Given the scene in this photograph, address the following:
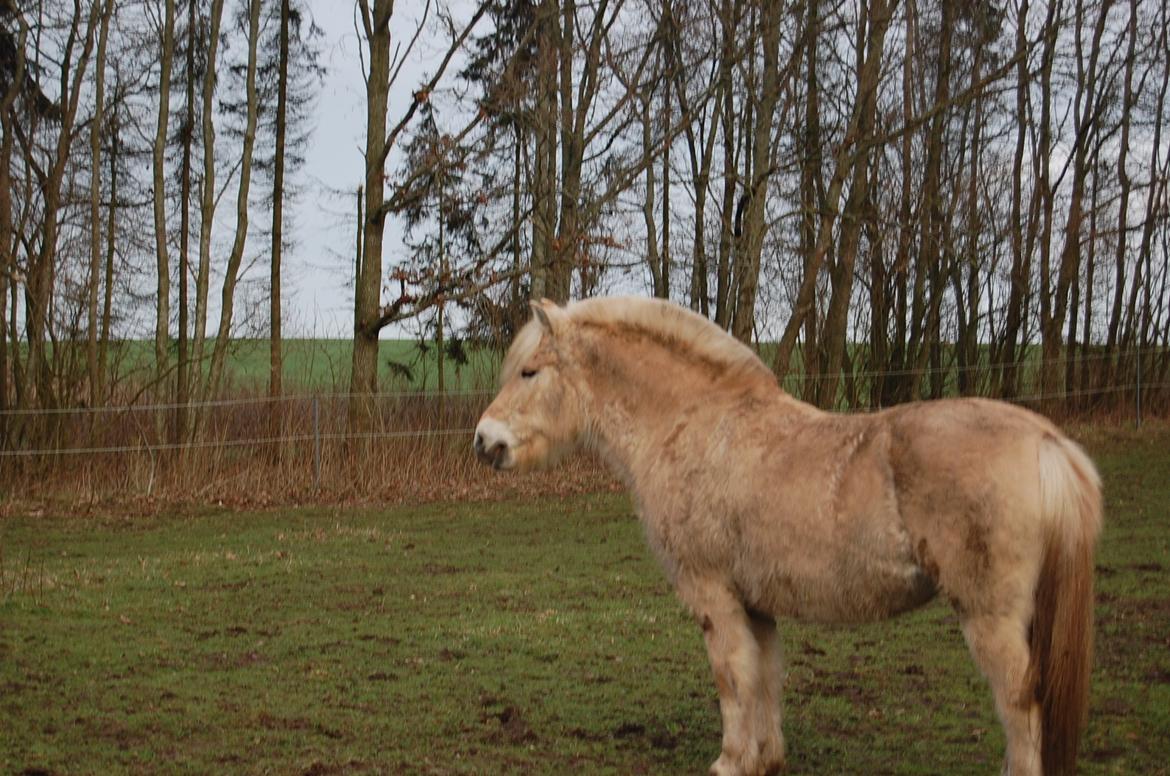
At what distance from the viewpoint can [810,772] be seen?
490 centimetres

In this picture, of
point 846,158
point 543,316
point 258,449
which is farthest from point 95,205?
point 543,316

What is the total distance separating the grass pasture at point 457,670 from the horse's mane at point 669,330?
1588 millimetres

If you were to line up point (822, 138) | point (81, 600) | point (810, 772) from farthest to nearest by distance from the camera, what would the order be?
point (822, 138) < point (81, 600) < point (810, 772)

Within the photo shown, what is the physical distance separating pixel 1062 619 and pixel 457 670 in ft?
12.0

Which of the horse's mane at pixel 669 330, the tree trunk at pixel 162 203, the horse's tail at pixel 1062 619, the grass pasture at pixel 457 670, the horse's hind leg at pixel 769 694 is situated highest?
the tree trunk at pixel 162 203

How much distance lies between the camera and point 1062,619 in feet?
13.0

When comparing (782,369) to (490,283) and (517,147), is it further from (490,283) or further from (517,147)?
(517,147)

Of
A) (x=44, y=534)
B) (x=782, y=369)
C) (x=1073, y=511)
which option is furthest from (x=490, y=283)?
(x=1073, y=511)

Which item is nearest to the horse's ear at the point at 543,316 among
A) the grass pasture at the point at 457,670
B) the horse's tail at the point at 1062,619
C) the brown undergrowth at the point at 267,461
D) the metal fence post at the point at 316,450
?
the grass pasture at the point at 457,670

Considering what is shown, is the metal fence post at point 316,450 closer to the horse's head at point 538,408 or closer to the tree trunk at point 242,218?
the tree trunk at point 242,218

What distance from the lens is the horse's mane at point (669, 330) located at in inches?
198

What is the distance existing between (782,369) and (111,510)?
30.3ft

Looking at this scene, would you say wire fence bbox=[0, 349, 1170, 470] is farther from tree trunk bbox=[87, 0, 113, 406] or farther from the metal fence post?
tree trunk bbox=[87, 0, 113, 406]

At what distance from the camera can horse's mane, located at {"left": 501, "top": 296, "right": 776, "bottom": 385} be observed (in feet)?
16.5
